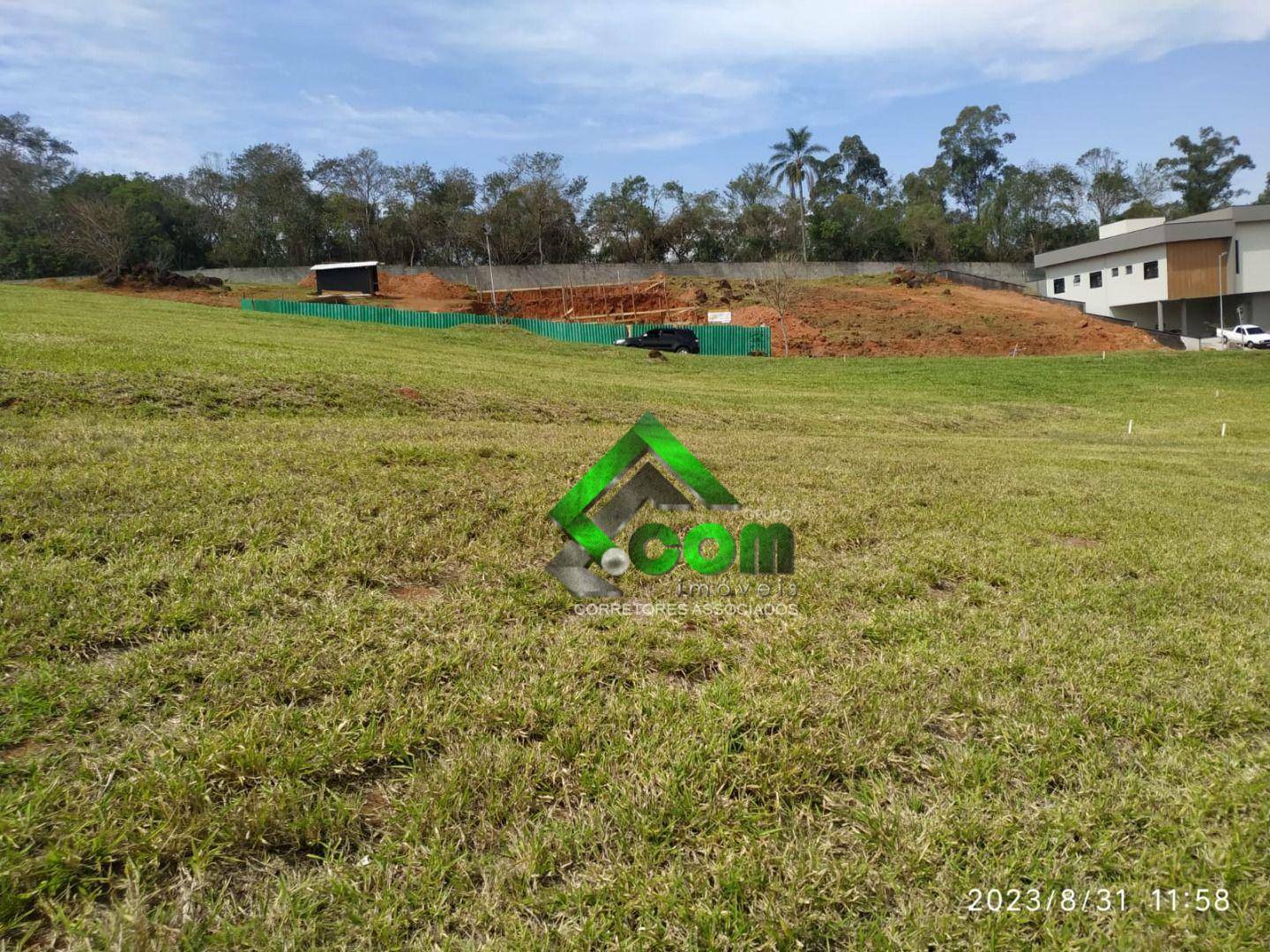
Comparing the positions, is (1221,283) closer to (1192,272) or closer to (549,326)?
(1192,272)

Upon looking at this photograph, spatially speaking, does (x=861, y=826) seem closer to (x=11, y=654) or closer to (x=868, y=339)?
(x=11, y=654)

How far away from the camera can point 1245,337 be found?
117 ft

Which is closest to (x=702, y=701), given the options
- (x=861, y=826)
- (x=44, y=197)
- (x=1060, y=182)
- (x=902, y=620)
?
(x=861, y=826)

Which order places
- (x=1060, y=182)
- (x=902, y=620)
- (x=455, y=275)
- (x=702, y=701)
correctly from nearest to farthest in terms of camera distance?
(x=702, y=701), (x=902, y=620), (x=455, y=275), (x=1060, y=182)

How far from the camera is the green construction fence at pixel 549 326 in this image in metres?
33.4

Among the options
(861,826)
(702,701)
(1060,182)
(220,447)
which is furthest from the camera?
(1060,182)

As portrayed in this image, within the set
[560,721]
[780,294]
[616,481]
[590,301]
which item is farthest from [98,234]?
[560,721]

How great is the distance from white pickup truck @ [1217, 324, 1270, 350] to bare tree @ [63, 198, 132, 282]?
64.5 meters

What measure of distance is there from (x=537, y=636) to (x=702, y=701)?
33.3 inches

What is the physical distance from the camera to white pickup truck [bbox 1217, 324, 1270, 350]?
34906 millimetres

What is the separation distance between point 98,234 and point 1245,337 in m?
67.8

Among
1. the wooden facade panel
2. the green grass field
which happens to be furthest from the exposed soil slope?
the green grass field

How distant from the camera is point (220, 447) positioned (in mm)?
5422

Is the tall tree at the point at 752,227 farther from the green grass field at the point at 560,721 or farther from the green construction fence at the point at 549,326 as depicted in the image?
the green grass field at the point at 560,721
